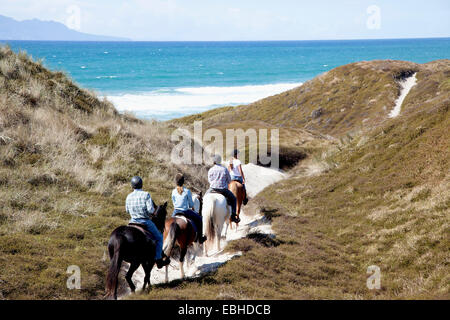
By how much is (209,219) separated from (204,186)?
449 inches

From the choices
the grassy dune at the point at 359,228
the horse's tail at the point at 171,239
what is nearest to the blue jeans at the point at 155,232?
the horse's tail at the point at 171,239

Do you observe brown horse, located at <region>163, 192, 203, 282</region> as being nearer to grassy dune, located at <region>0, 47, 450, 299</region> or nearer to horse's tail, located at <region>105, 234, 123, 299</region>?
grassy dune, located at <region>0, 47, 450, 299</region>

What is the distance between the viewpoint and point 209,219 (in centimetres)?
1262

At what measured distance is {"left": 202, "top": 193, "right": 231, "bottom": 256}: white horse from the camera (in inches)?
496

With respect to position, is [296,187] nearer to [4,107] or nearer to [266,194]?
[266,194]

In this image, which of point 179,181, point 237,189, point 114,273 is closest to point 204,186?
point 237,189

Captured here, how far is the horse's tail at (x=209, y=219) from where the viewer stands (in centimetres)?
1257

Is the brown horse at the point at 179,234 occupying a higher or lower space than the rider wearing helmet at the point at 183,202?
lower

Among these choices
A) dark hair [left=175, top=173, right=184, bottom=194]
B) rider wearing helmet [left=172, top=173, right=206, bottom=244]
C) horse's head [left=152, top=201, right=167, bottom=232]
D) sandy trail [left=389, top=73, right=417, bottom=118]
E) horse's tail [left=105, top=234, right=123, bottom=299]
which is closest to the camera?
horse's tail [left=105, top=234, right=123, bottom=299]

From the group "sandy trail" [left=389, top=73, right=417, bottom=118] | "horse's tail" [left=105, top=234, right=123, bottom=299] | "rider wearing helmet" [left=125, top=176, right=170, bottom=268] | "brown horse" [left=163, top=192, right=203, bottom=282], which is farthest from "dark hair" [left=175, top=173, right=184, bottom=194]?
"sandy trail" [left=389, top=73, right=417, bottom=118]

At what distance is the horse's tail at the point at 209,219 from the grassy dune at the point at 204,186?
103 cm

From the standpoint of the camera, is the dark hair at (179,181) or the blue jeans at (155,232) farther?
the dark hair at (179,181)

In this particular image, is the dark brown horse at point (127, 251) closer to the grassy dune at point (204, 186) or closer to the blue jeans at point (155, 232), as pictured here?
the blue jeans at point (155, 232)

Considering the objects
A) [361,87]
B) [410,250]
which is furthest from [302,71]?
[410,250]
